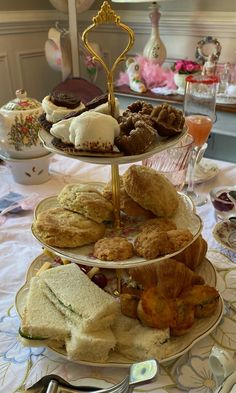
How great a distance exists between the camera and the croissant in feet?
1.98

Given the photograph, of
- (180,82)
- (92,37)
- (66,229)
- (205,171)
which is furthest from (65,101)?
(92,37)

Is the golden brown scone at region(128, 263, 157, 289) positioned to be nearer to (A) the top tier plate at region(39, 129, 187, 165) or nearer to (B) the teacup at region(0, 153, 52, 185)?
(A) the top tier plate at region(39, 129, 187, 165)

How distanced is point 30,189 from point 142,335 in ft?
2.15

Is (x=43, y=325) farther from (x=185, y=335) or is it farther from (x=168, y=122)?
(x=168, y=122)

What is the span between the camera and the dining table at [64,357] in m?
0.53

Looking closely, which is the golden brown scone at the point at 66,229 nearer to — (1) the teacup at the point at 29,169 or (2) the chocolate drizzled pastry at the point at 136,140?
(2) the chocolate drizzled pastry at the point at 136,140

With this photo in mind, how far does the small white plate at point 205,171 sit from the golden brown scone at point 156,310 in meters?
0.55

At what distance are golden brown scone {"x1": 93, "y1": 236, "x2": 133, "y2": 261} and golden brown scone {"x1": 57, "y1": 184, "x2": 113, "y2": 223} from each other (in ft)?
0.16

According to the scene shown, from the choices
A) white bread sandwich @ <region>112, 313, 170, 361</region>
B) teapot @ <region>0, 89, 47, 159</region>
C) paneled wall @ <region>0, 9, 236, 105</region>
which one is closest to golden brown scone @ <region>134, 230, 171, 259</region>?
white bread sandwich @ <region>112, 313, 170, 361</region>

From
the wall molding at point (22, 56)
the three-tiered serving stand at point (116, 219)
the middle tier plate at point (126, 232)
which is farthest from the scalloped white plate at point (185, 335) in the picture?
the wall molding at point (22, 56)

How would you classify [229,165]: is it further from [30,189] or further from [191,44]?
[191,44]

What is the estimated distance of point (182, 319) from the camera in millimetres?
574

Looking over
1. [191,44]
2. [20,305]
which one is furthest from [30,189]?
[191,44]

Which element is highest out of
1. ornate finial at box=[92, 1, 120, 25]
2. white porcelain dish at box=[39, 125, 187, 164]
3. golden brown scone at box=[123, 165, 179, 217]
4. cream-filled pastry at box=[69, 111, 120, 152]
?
ornate finial at box=[92, 1, 120, 25]
